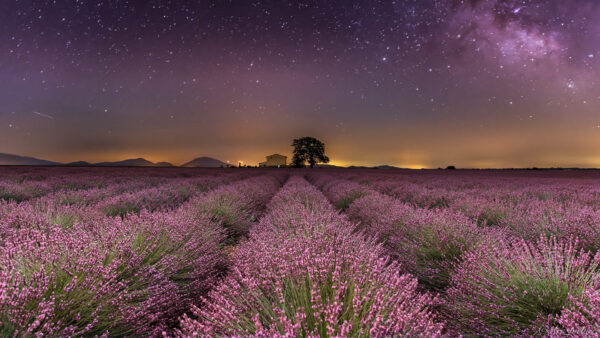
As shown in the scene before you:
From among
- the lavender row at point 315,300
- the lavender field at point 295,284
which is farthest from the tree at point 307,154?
the lavender row at point 315,300

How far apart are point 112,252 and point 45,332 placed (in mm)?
770

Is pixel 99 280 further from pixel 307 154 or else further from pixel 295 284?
pixel 307 154

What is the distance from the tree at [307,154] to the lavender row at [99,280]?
54084 millimetres

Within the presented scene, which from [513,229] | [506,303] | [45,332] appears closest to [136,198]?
[45,332]

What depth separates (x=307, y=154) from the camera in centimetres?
5734

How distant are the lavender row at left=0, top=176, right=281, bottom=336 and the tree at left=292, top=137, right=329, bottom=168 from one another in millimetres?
54084

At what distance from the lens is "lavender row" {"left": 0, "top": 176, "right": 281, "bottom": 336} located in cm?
136

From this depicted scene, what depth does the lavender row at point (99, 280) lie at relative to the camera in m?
1.36

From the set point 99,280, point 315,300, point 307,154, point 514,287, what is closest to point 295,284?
point 315,300

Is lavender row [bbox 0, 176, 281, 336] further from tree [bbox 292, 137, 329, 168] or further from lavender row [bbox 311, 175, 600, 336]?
tree [bbox 292, 137, 329, 168]

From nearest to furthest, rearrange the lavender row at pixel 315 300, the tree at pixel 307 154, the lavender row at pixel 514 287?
the lavender row at pixel 315 300, the lavender row at pixel 514 287, the tree at pixel 307 154

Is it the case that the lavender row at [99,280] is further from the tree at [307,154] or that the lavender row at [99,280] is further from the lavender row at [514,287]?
the tree at [307,154]

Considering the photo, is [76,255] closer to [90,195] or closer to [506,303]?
[506,303]

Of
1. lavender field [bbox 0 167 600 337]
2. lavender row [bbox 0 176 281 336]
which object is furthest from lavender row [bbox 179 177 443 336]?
lavender row [bbox 0 176 281 336]
